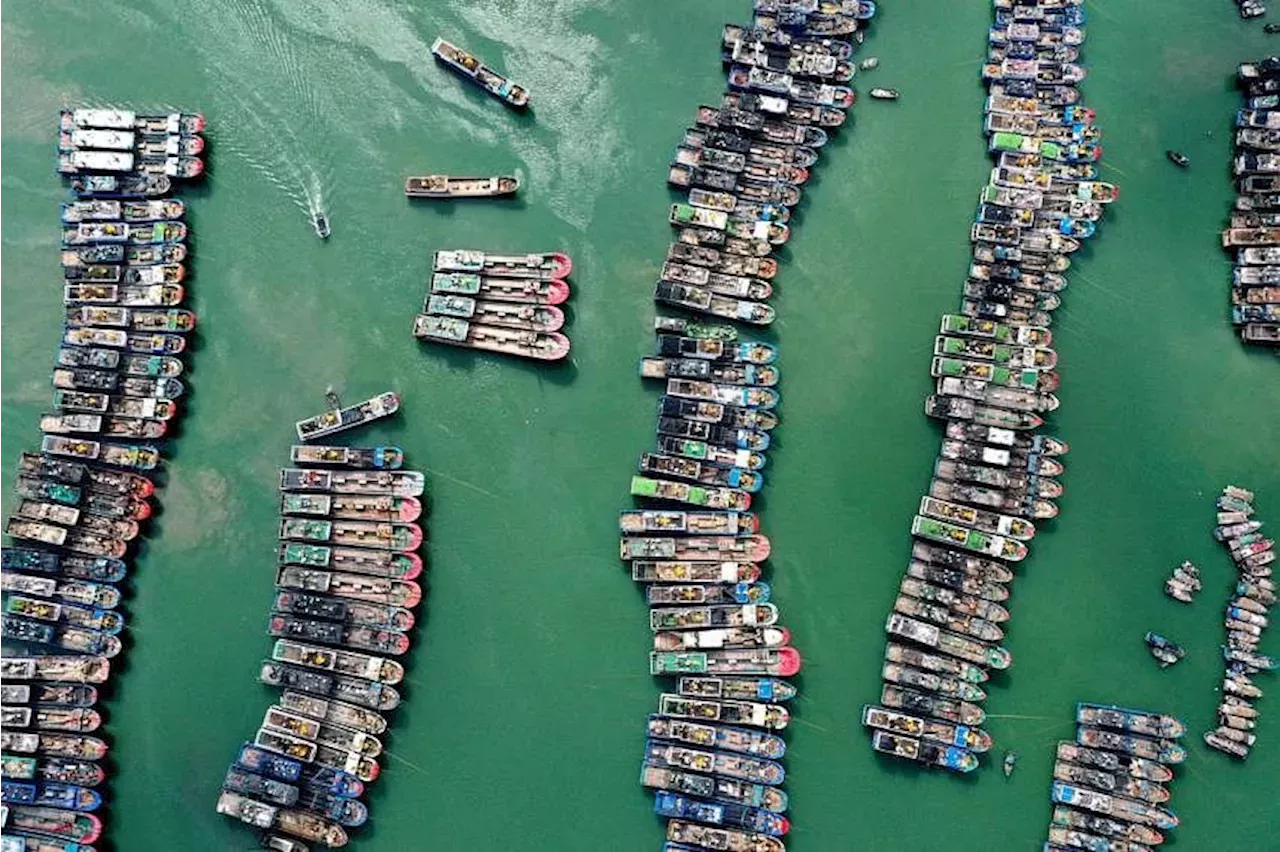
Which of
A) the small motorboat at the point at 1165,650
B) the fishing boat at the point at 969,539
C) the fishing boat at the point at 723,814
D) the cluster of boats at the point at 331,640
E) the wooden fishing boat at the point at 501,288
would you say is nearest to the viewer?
the cluster of boats at the point at 331,640

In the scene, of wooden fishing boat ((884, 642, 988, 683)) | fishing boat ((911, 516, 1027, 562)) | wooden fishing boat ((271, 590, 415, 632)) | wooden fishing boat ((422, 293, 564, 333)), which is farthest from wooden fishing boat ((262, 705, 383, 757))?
fishing boat ((911, 516, 1027, 562))

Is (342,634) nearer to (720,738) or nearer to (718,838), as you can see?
(720,738)

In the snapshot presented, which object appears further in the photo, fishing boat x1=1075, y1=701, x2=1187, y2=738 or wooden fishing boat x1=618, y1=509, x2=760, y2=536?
wooden fishing boat x1=618, y1=509, x2=760, y2=536

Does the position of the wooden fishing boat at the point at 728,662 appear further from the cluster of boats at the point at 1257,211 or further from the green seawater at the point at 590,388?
the cluster of boats at the point at 1257,211

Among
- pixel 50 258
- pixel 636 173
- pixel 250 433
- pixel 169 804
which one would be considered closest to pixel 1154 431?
pixel 636 173

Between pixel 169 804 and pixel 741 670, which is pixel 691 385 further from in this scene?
pixel 169 804

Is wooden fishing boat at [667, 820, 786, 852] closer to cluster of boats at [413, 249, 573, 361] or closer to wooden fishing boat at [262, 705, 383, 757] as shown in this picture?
wooden fishing boat at [262, 705, 383, 757]

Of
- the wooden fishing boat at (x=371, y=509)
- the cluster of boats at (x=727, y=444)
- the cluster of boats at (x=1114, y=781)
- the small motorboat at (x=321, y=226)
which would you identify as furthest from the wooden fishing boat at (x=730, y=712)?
the small motorboat at (x=321, y=226)
